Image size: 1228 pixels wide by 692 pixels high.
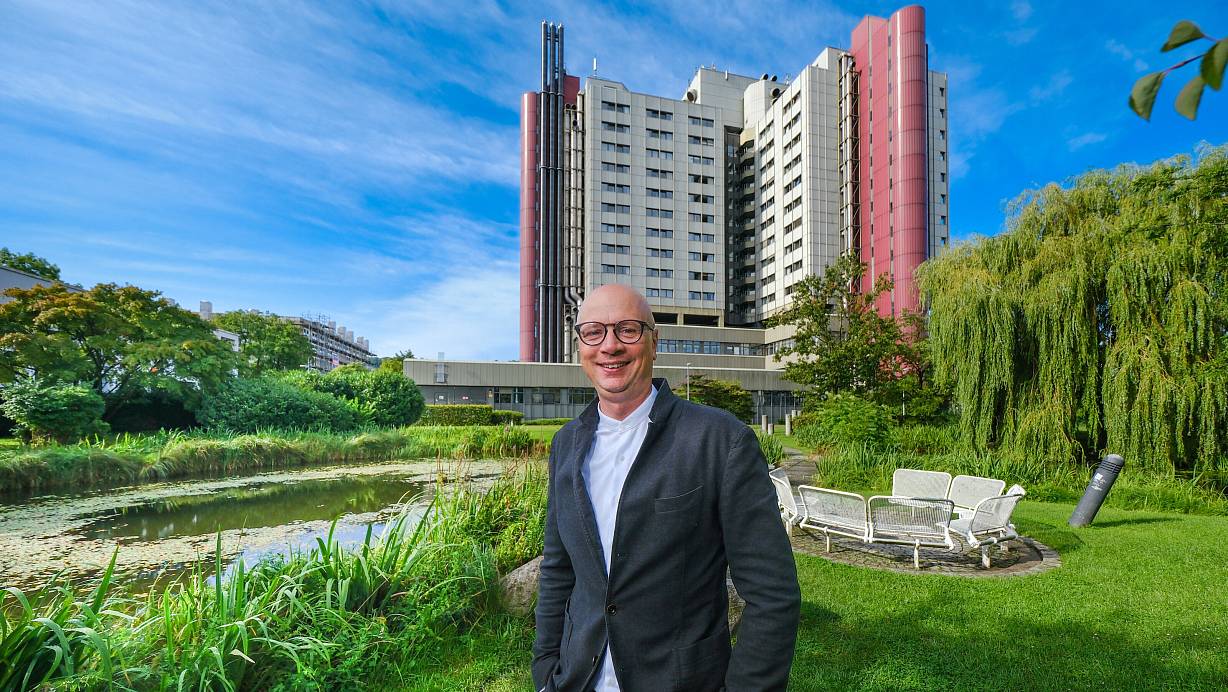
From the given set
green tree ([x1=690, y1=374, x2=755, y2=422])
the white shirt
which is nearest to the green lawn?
the white shirt

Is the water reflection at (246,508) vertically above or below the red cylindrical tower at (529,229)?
below

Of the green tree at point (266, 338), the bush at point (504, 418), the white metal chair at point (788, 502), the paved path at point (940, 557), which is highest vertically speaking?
the green tree at point (266, 338)

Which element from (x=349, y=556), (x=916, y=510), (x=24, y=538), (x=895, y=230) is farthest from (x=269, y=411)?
(x=895, y=230)

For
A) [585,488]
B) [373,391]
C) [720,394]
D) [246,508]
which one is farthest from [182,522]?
[720,394]

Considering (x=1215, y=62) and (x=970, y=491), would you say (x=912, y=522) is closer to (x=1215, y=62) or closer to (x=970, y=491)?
(x=970, y=491)

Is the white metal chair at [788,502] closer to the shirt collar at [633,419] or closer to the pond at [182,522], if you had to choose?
the pond at [182,522]

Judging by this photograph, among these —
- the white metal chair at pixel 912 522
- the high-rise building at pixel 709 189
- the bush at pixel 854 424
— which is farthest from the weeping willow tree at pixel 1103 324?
the high-rise building at pixel 709 189

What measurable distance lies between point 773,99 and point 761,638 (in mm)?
67126

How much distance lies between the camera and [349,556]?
4859 millimetres

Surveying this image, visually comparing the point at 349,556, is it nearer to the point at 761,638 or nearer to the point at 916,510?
the point at 761,638

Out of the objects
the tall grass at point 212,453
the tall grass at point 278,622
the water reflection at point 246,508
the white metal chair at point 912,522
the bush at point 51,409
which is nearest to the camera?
the tall grass at point 278,622

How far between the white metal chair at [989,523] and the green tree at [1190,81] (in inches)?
262

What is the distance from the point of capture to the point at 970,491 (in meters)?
7.70

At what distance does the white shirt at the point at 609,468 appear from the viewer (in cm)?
168
